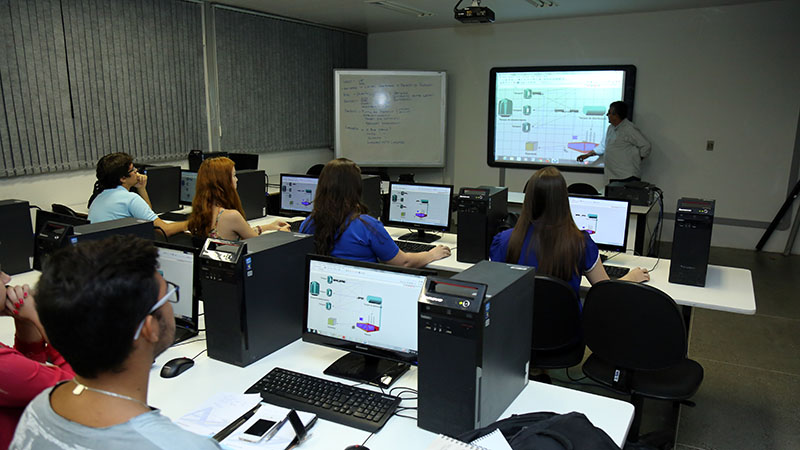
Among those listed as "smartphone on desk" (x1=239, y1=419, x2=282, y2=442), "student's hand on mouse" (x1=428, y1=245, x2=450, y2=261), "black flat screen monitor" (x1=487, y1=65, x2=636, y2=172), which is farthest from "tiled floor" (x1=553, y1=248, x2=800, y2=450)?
"black flat screen monitor" (x1=487, y1=65, x2=636, y2=172)

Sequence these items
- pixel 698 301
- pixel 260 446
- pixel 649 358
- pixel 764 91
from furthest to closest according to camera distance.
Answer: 1. pixel 764 91
2. pixel 698 301
3. pixel 649 358
4. pixel 260 446

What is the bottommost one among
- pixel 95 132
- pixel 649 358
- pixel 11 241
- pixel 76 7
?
pixel 649 358

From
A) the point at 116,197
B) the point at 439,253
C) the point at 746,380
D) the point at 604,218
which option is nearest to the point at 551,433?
the point at 439,253

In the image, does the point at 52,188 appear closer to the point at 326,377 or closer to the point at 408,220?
the point at 408,220

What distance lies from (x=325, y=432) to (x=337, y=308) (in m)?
0.46

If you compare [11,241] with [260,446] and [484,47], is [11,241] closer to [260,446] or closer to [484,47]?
[260,446]

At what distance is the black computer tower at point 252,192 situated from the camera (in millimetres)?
4266

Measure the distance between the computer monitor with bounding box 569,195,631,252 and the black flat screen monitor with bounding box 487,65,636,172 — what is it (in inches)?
135

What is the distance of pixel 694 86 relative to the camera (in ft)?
19.5

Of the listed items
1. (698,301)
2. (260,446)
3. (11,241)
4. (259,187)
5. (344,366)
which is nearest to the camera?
(260,446)

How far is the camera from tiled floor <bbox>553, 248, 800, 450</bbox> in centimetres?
258

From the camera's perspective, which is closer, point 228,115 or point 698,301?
point 698,301

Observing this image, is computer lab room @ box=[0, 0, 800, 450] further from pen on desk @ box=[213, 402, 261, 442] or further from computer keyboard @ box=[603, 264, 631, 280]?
computer keyboard @ box=[603, 264, 631, 280]

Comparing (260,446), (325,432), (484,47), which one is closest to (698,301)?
(325,432)
